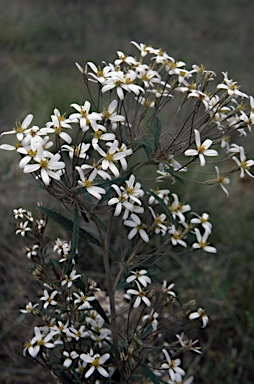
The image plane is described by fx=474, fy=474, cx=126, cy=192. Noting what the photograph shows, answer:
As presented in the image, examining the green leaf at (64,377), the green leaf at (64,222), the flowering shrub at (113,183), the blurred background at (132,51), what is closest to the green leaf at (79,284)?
the flowering shrub at (113,183)

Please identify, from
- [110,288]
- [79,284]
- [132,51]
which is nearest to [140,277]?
[110,288]

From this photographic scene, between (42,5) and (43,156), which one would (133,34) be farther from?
(43,156)

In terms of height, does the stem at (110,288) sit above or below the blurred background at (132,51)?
above

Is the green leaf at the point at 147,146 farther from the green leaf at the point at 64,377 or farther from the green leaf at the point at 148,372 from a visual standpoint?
the green leaf at the point at 64,377

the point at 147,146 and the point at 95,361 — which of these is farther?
the point at 95,361

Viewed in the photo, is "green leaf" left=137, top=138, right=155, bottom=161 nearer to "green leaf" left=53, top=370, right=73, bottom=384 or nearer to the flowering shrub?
the flowering shrub

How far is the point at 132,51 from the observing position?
28.6 ft

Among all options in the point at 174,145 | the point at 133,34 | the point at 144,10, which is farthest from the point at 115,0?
the point at 174,145

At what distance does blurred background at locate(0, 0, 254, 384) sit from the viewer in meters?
3.03

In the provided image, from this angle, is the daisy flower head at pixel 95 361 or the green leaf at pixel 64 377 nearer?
the daisy flower head at pixel 95 361

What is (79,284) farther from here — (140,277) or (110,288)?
(140,277)

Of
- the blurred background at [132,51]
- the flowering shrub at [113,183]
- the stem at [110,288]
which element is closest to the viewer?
A: the flowering shrub at [113,183]

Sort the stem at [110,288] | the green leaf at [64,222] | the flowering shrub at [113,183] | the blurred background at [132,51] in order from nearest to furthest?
the flowering shrub at [113,183]
the green leaf at [64,222]
the stem at [110,288]
the blurred background at [132,51]

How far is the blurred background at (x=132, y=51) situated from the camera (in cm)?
303
